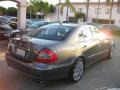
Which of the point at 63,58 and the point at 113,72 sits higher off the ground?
the point at 63,58

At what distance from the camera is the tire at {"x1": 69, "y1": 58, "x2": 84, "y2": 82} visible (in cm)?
595

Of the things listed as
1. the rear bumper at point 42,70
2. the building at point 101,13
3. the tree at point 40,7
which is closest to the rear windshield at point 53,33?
the rear bumper at point 42,70

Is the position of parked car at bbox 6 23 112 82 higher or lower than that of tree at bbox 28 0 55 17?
lower

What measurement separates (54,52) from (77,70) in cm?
121

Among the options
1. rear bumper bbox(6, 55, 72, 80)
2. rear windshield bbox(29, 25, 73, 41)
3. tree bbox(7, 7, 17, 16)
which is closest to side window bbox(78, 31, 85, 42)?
rear windshield bbox(29, 25, 73, 41)

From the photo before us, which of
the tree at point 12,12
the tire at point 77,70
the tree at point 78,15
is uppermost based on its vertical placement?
the tree at point 12,12

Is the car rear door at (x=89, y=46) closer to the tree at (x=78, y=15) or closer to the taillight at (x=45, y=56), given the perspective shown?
the taillight at (x=45, y=56)

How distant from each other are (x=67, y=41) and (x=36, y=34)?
1.11 meters

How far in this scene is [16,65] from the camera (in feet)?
18.6

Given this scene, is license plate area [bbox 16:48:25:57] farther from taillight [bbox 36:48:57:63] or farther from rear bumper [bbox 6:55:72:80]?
taillight [bbox 36:48:57:63]

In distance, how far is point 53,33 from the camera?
20.7 feet

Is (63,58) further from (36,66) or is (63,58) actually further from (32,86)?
(32,86)

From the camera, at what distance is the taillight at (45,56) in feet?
17.1

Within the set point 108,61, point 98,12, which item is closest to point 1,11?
point 98,12
